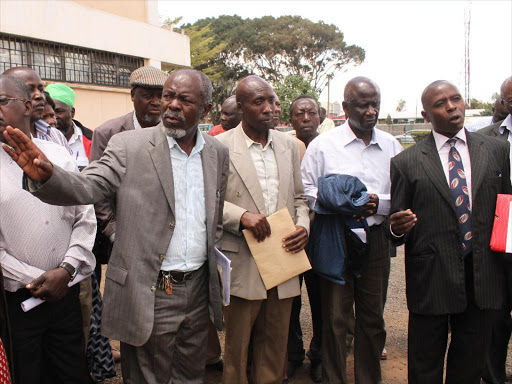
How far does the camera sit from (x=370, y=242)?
11.3 feet

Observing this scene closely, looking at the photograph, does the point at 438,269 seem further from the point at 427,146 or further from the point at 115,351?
the point at 115,351

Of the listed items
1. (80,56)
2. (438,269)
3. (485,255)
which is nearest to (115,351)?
(438,269)

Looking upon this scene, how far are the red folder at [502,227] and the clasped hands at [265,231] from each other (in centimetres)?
119

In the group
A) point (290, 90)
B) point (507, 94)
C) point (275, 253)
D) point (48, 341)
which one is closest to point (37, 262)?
point (48, 341)

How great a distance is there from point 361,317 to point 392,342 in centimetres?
115

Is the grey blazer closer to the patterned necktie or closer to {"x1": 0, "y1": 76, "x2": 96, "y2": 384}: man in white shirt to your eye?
{"x1": 0, "y1": 76, "x2": 96, "y2": 384}: man in white shirt

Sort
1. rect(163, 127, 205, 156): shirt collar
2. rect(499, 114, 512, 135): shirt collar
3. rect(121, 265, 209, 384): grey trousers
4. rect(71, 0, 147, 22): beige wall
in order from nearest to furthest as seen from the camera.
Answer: rect(121, 265, 209, 384): grey trousers, rect(163, 127, 205, 156): shirt collar, rect(499, 114, 512, 135): shirt collar, rect(71, 0, 147, 22): beige wall

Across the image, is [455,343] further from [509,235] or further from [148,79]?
[148,79]

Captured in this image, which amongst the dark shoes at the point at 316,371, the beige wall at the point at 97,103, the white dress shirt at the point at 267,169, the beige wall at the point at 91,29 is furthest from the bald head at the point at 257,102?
the beige wall at the point at 97,103

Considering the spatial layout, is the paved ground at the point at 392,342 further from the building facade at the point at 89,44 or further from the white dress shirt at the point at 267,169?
the building facade at the point at 89,44

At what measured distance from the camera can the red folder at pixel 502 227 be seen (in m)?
2.79

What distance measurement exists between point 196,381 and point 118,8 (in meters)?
17.2

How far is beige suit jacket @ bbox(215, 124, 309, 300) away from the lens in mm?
3137

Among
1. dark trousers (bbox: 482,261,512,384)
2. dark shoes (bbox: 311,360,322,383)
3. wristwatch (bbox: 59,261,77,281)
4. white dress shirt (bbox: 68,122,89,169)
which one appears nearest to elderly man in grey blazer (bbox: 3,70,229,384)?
wristwatch (bbox: 59,261,77,281)
